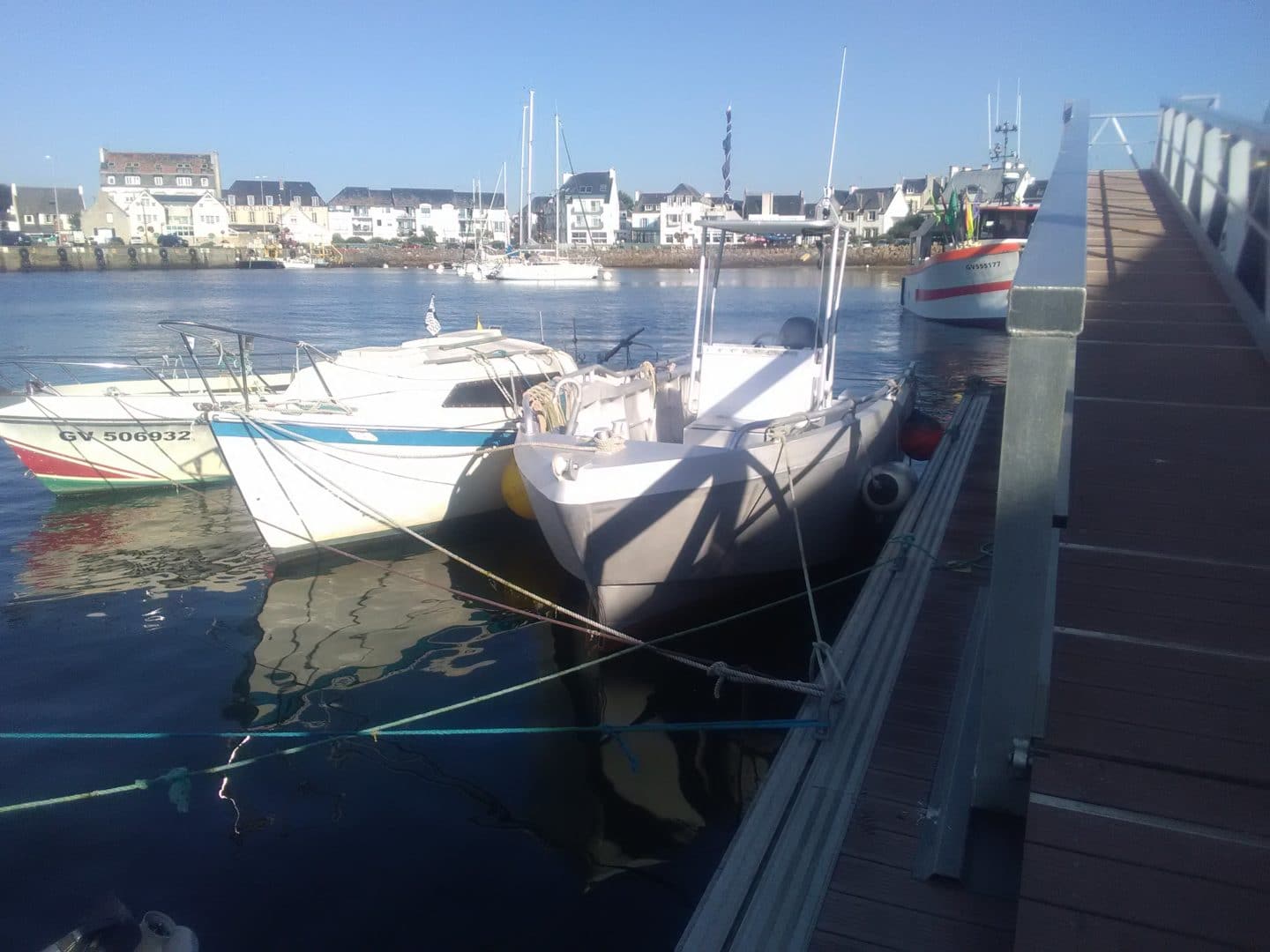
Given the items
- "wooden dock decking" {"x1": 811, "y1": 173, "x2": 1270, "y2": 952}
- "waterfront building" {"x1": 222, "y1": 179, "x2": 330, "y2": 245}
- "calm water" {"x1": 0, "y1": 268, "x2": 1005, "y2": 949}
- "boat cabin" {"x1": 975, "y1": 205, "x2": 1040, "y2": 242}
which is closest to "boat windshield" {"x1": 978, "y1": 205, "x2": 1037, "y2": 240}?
"boat cabin" {"x1": 975, "y1": 205, "x2": 1040, "y2": 242}

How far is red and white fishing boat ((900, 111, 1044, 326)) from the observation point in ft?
107

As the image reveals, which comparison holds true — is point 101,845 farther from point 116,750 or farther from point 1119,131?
point 1119,131

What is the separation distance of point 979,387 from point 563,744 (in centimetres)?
1297

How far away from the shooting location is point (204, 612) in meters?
9.20

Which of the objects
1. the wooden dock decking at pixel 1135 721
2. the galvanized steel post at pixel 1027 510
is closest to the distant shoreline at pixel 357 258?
the wooden dock decking at pixel 1135 721

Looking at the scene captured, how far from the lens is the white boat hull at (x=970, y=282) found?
32344 mm

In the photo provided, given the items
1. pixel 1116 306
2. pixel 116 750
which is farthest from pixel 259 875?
pixel 1116 306

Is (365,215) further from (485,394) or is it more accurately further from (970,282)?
(485,394)

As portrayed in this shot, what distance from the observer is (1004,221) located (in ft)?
109

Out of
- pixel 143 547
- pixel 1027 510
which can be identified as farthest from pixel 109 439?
pixel 1027 510

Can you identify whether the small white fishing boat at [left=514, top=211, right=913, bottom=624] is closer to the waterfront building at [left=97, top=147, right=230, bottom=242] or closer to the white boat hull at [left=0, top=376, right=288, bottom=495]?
the white boat hull at [left=0, top=376, right=288, bottom=495]

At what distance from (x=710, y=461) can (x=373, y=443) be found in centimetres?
493

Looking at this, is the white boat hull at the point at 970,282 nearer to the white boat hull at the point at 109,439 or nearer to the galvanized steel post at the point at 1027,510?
the white boat hull at the point at 109,439

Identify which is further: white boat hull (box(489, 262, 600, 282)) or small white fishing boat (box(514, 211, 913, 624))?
white boat hull (box(489, 262, 600, 282))
